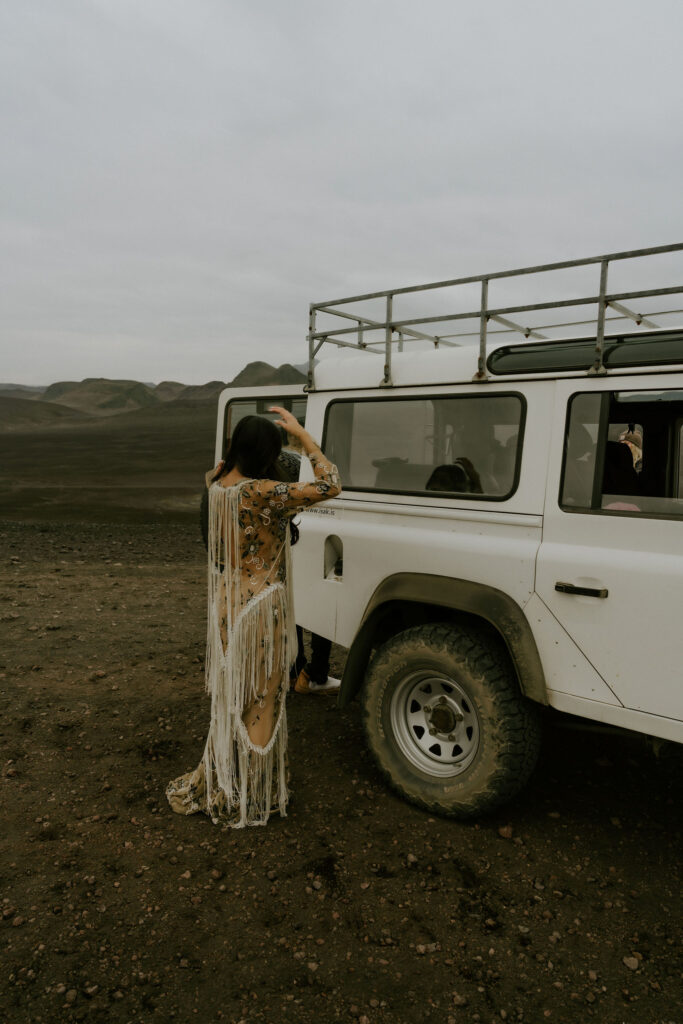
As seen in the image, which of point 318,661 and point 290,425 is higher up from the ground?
point 290,425

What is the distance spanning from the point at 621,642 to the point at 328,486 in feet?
4.58

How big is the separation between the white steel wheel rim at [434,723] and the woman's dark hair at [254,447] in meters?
1.29

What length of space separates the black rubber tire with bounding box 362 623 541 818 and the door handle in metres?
0.47

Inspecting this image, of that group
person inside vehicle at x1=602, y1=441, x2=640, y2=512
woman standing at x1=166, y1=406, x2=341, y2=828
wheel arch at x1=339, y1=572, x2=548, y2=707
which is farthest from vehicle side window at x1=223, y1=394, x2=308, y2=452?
person inside vehicle at x1=602, y1=441, x2=640, y2=512

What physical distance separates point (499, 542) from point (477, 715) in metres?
0.82

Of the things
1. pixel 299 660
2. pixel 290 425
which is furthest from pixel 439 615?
pixel 299 660

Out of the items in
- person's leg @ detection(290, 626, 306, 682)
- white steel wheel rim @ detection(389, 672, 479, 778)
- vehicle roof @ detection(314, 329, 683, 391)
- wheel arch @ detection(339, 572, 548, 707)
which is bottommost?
person's leg @ detection(290, 626, 306, 682)

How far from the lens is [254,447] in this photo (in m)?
3.06

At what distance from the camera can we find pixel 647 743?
118 inches

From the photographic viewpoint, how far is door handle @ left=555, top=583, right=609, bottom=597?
279 centimetres

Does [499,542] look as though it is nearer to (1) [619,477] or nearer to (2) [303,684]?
(1) [619,477]

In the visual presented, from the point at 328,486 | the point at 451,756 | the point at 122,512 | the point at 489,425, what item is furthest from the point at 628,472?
the point at 122,512

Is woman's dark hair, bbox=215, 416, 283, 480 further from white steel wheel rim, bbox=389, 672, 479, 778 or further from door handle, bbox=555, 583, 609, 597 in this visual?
door handle, bbox=555, 583, 609, 597

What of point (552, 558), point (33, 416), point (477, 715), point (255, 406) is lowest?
point (33, 416)
